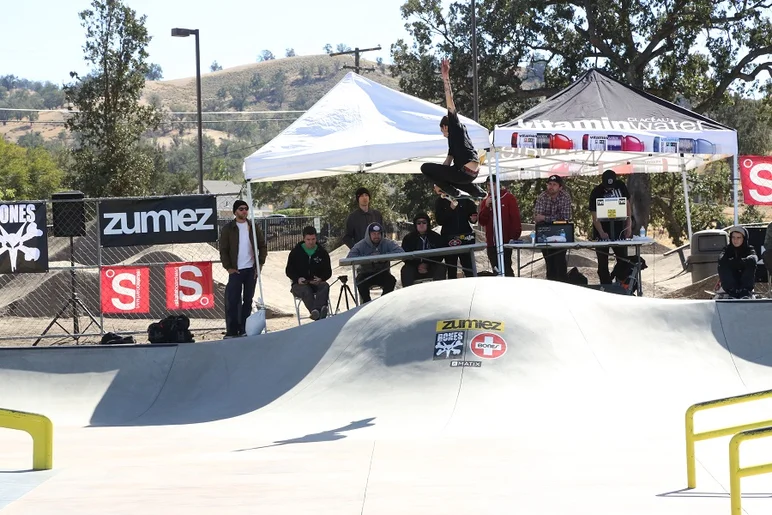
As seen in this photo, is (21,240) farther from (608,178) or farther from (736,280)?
(736,280)

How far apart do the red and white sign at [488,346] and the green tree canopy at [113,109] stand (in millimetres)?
29486

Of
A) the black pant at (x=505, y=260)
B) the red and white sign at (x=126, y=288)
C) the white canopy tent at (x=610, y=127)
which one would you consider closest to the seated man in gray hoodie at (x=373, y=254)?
the black pant at (x=505, y=260)

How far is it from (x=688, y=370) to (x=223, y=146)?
183m

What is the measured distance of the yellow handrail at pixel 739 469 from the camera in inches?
182

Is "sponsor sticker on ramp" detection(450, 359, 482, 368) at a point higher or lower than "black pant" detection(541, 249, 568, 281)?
lower

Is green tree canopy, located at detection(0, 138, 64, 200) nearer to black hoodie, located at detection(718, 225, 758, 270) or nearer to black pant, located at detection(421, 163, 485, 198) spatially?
black hoodie, located at detection(718, 225, 758, 270)

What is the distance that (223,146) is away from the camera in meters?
188

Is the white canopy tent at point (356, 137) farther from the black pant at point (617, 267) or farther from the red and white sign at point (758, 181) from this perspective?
the red and white sign at point (758, 181)

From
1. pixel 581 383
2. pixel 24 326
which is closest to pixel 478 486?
pixel 581 383

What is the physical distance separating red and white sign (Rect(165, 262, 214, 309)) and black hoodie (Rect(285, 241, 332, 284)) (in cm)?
162

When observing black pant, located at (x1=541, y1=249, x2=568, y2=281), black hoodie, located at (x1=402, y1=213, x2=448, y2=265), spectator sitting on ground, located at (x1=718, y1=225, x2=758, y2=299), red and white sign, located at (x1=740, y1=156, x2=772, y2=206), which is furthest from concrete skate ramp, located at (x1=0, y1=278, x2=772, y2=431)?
red and white sign, located at (x1=740, y1=156, x2=772, y2=206)

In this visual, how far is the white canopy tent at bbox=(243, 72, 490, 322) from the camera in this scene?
1174cm

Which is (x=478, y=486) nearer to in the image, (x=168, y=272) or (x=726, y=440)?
(x=726, y=440)

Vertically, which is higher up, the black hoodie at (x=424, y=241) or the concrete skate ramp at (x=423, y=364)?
the black hoodie at (x=424, y=241)
